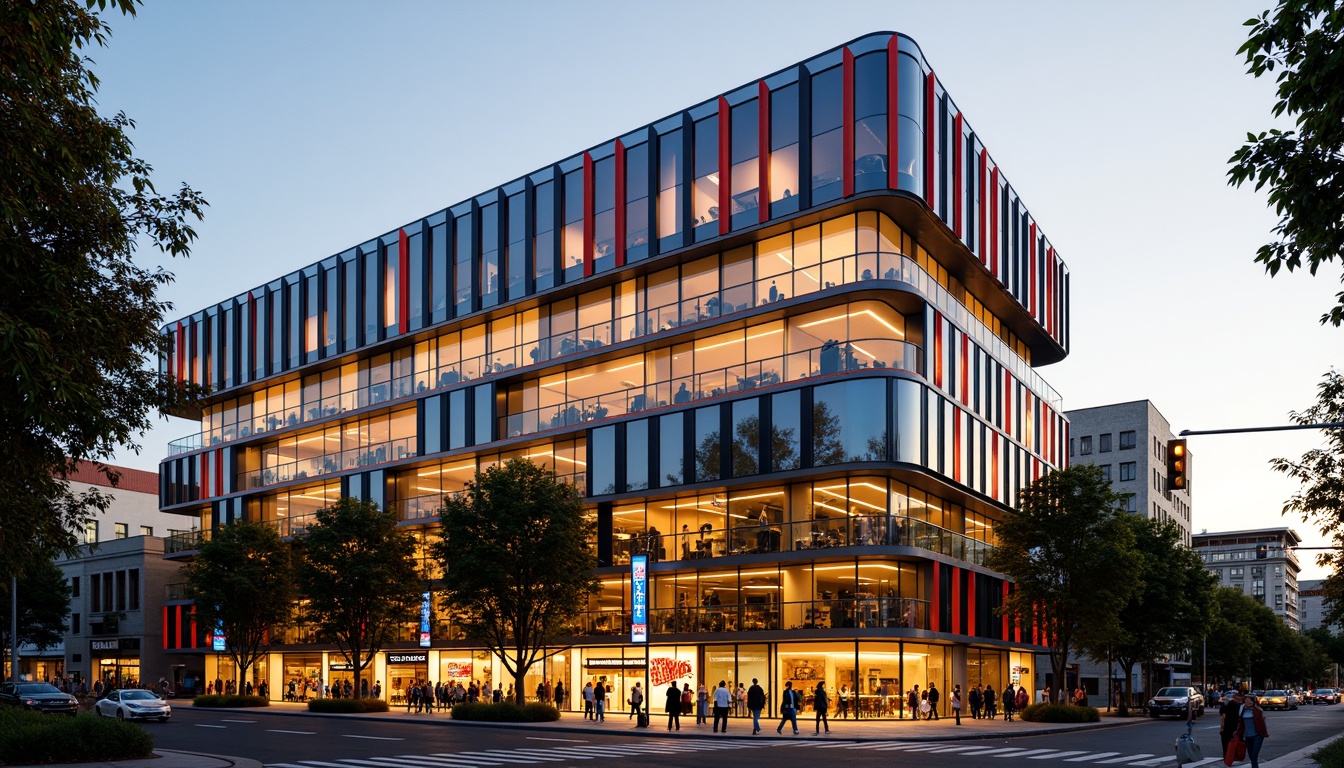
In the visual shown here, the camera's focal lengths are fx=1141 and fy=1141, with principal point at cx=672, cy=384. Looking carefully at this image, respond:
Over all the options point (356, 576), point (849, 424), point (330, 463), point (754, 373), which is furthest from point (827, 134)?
point (330, 463)

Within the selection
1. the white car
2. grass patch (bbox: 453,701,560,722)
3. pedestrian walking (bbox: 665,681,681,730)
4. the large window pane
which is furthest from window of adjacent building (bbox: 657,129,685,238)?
the white car

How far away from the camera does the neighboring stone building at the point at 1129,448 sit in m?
117

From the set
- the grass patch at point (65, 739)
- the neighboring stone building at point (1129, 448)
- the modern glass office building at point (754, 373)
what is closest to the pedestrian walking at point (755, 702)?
the modern glass office building at point (754, 373)

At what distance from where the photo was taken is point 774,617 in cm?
5050

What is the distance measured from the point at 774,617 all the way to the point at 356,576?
1993 cm

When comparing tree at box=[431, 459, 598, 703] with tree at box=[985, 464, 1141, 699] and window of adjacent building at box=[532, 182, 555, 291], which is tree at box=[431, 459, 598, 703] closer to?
window of adjacent building at box=[532, 182, 555, 291]

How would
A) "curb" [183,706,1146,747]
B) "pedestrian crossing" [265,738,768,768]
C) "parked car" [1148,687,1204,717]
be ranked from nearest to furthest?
"pedestrian crossing" [265,738,768,768]
"curb" [183,706,1146,747]
"parked car" [1148,687,1204,717]

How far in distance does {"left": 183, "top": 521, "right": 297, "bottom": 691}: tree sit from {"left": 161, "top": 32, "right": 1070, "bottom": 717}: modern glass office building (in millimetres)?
6774

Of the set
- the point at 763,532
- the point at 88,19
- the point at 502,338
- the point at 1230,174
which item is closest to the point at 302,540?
the point at 502,338

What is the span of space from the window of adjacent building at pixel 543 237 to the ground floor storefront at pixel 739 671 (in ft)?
63.0

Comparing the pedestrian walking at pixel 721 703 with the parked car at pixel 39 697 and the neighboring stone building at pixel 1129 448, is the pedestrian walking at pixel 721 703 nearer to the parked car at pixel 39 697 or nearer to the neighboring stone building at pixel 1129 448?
the parked car at pixel 39 697

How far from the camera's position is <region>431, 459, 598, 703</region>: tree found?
46.4 m

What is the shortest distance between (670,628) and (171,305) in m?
34.9

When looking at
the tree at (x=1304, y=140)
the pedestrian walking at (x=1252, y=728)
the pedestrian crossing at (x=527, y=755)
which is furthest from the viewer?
the pedestrian crossing at (x=527, y=755)
